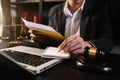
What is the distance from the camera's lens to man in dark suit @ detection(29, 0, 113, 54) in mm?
1285

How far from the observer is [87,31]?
136 centimetres

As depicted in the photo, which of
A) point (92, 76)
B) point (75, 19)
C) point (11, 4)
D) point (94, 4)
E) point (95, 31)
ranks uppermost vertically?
point (11, 4)

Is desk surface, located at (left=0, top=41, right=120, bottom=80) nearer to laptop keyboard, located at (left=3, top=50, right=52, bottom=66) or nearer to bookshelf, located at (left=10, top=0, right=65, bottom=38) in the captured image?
laptop keyboard, located at (left=3, top=50, right=52, bottom=66)

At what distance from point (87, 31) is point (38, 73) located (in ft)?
2.81

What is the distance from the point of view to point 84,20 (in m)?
1.35

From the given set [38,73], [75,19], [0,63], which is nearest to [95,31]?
[75,19]

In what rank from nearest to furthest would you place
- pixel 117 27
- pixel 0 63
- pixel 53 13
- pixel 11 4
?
pixel 0 63
pixel 53 13
pixel 117 27
pixel 11 4

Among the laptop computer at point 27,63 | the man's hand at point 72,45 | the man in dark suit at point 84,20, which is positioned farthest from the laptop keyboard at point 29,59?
the man in dark suit at point 84,20

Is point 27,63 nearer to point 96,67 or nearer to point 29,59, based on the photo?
point 29,59

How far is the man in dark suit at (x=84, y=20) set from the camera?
1285 millimetres

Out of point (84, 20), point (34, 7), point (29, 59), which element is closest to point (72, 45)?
point (29, 59)

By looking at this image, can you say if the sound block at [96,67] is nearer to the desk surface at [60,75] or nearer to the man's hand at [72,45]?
the desk surface at [60,75]

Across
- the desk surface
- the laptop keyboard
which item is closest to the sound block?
the desk surface

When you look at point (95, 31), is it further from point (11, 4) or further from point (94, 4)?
point (11, 4)
